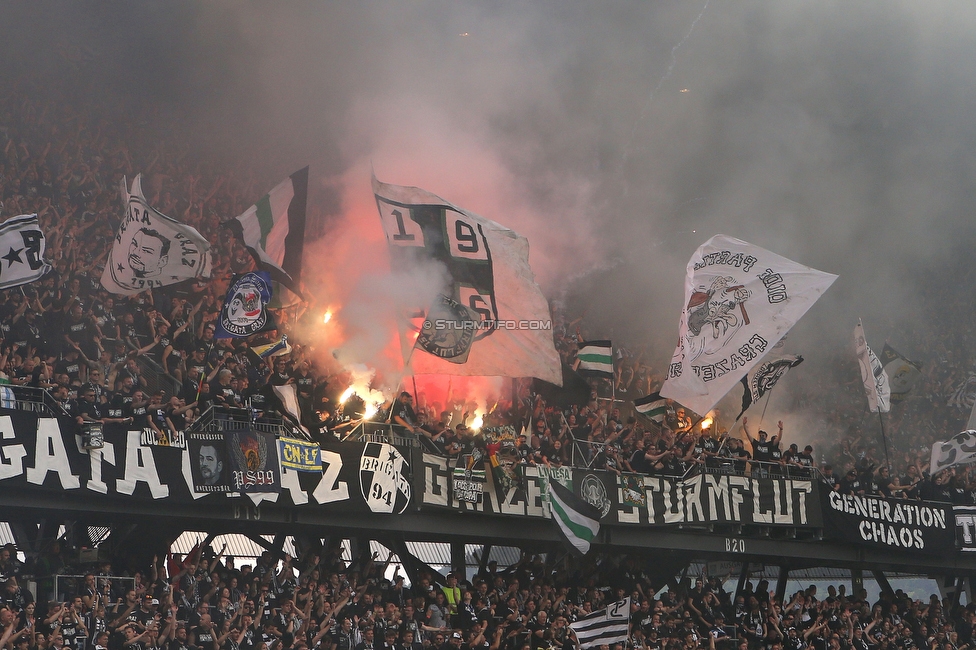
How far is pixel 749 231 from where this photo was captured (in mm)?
33281

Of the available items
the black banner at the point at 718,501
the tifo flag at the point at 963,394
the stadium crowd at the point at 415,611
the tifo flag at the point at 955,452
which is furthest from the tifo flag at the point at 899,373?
the black banner at the point at 718,501

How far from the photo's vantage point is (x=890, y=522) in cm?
2138

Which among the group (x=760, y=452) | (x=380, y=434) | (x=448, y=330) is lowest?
(x=380, y=434)

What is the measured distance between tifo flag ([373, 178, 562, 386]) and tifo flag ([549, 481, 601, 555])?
181cm

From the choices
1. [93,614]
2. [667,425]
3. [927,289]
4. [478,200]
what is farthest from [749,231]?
[93,614]

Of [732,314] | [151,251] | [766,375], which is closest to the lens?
[151,251]

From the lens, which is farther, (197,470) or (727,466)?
(727,466)

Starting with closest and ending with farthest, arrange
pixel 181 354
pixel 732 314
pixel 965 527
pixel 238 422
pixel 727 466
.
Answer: pixel 238 422 < pixel 181 354 < pixel 732 314 < pixel 727 466 < pixel 965 527

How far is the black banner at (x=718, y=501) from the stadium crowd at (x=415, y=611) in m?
1.58

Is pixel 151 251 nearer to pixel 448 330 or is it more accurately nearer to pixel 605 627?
pixel 448 330

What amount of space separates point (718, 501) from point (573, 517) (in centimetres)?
320

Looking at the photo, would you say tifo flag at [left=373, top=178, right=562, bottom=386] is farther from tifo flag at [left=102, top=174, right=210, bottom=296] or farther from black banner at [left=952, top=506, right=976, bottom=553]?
black banner at [left=952, top=506, right=976, bottom=553]

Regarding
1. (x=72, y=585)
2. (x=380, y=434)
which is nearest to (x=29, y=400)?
(x=72, y=585)

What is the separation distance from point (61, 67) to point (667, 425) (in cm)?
1393
